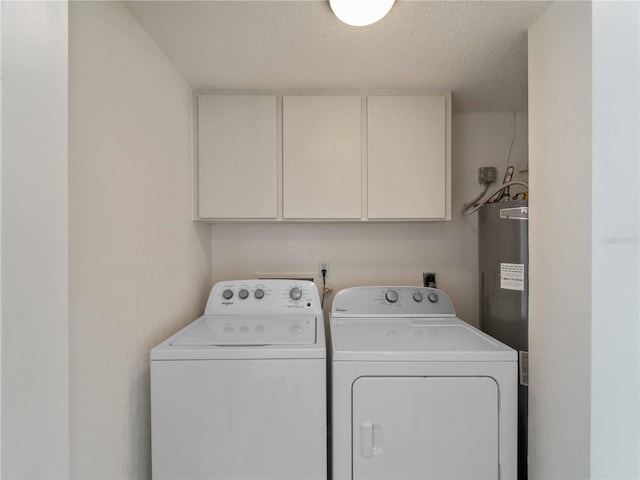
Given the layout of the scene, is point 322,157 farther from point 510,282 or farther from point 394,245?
point 510,282

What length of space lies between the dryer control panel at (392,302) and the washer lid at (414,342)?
0.32 feet

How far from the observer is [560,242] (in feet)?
3.51

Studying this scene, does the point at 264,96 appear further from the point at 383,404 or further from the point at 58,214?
the point at 383,404

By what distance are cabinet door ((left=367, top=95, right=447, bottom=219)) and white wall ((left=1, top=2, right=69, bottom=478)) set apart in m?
1.45

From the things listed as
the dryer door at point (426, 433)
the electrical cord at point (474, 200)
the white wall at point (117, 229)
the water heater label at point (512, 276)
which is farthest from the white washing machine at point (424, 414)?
the electrical cord at point (474, 200)

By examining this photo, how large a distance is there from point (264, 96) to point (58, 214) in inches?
57.6

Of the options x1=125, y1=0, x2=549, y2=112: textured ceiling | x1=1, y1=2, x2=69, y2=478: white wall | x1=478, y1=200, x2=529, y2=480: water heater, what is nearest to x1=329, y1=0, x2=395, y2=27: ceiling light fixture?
x1=125, y1=0, x2=549, y2=112: textured ceiling

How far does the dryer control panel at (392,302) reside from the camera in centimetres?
184

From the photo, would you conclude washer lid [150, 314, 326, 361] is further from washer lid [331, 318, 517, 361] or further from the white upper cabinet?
the white upper cabinet

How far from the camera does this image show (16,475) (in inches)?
15.9

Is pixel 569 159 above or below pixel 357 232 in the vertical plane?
above

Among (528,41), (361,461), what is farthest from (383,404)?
(528,41)

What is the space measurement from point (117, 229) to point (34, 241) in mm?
709

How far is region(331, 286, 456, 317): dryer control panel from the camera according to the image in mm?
1841
